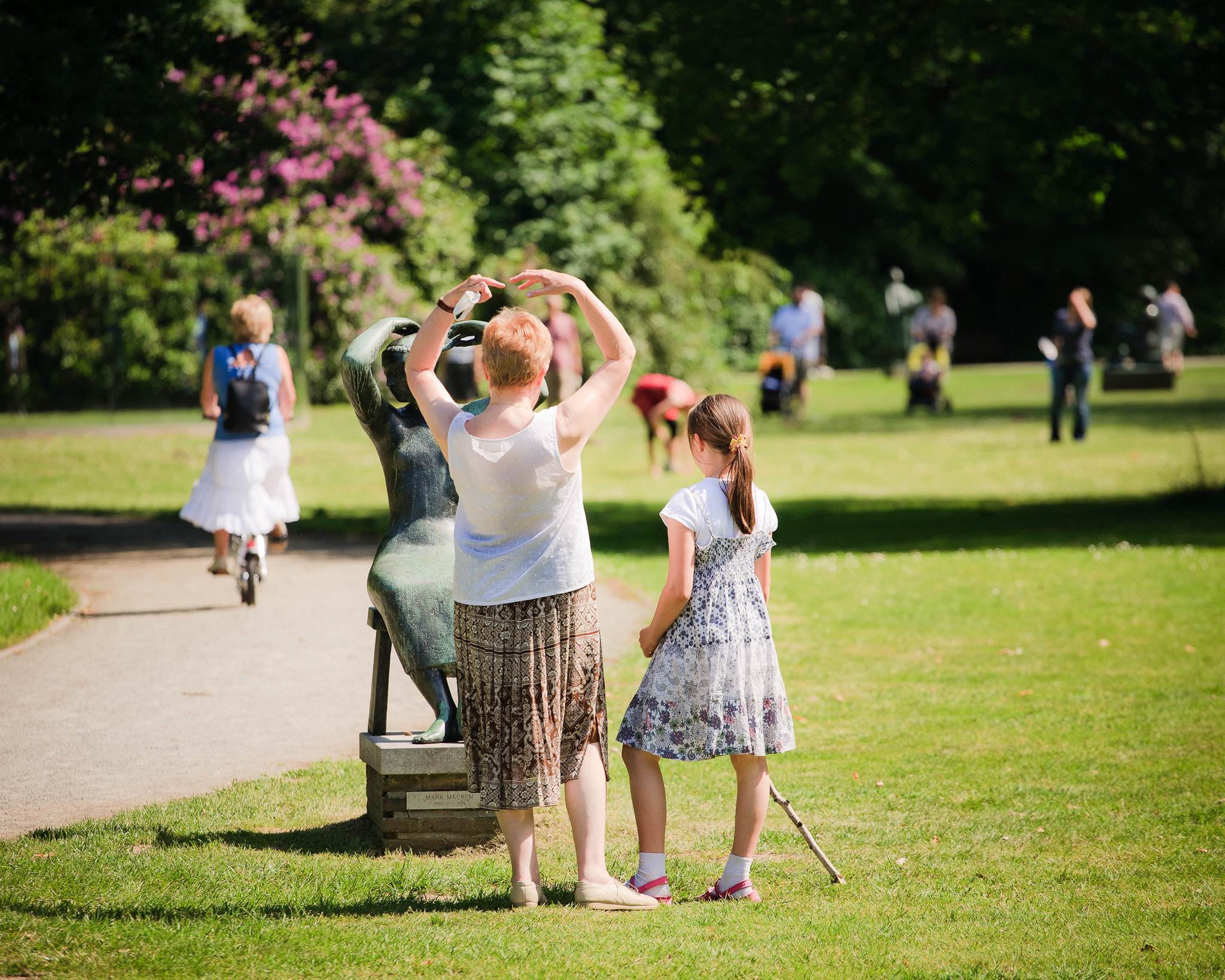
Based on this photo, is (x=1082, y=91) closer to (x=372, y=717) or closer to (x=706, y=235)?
(x=706, y=235)

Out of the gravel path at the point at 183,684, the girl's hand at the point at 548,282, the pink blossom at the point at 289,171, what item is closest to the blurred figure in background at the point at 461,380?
the pink blossom at the point at 289,171

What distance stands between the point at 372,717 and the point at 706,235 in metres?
10.4

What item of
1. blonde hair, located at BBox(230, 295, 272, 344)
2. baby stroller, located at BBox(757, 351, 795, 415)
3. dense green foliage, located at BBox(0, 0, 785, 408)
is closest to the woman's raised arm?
blonde hair, located at BBox(230, 295, 272, 344)

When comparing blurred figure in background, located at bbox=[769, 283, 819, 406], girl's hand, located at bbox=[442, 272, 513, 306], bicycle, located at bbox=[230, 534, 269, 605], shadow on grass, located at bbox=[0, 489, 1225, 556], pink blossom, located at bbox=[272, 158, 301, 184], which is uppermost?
pink blossom, located at bbox=[272, 158, 301, 184]

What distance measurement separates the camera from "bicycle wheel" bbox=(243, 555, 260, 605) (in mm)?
9188

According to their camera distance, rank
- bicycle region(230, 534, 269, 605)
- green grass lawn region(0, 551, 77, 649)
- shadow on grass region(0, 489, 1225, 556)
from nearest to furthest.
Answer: green grass lawn region(0, 551, 77, 649) < bicycle region(230, 534, 269, 605) < shadow on grass region(0, 489, 1225, 556)

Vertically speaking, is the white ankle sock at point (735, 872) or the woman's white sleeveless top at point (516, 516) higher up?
the woman's white sleeveless top at point (516, 516)

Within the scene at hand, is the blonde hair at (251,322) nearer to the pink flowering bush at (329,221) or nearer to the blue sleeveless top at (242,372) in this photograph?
the blue sleeveless top at (242,372)

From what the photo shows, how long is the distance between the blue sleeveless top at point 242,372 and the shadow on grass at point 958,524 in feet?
13.1

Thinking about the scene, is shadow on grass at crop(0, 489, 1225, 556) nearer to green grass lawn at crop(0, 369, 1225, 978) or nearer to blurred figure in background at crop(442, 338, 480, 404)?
green grass lawn at crop(0, 369, 1225, 978)

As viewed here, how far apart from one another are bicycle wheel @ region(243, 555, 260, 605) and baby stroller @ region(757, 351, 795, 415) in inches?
559

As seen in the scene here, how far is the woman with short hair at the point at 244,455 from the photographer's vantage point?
29.3 feet

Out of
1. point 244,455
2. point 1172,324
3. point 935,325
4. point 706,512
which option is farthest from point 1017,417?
point 706,512

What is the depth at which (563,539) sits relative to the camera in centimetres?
422
